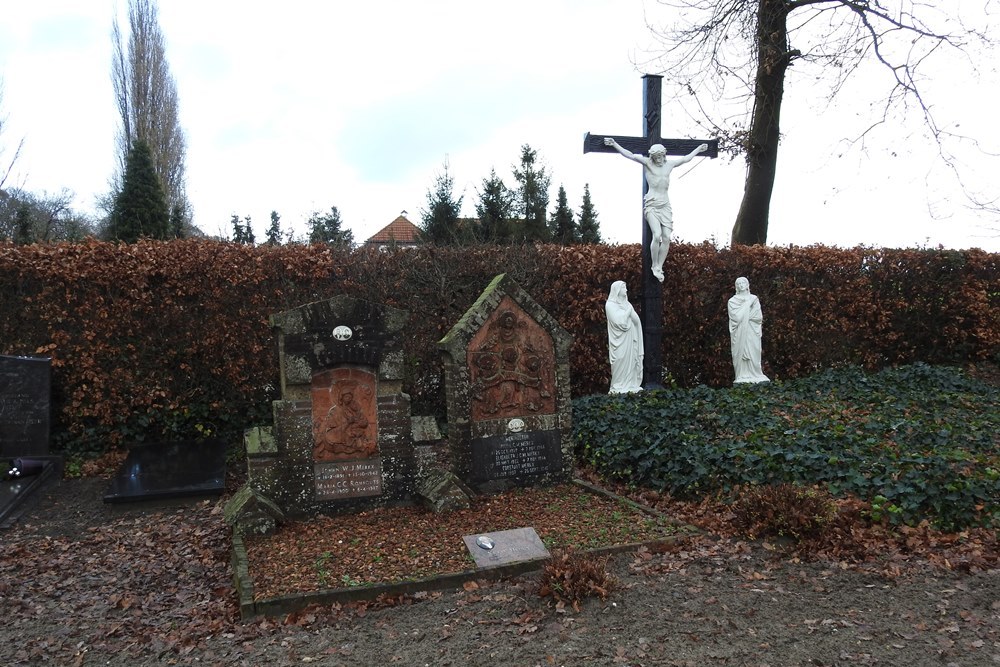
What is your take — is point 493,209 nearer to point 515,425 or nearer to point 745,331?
point 745,331

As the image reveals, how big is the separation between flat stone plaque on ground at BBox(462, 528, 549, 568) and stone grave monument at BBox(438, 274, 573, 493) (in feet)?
4.39

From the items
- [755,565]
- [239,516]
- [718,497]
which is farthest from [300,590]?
[718,497]

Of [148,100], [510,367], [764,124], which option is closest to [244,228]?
[148,100]

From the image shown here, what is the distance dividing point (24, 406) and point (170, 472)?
6.63ft

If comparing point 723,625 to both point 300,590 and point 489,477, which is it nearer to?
point 300,590

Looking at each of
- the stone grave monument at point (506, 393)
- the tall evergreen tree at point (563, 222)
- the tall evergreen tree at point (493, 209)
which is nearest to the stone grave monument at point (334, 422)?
the stone grave monument at point (506, 393)

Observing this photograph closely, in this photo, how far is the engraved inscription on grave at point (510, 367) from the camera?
6363 mm

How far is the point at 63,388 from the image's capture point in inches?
321

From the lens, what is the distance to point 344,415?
5.70 meters

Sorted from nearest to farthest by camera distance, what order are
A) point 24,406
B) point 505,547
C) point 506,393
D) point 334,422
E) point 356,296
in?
point 505,547 → point 334,422 → point 506,393 → point 24,406 → point 356,296

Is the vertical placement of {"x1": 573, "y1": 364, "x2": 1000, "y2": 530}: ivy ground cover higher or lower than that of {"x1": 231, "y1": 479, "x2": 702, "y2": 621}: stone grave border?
higher

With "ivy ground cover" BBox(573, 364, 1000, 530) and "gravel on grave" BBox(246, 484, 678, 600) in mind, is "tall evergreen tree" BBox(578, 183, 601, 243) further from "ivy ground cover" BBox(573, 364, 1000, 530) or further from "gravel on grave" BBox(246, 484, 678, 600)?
"gravel on grave" BBox(246, 484, 678, 600)

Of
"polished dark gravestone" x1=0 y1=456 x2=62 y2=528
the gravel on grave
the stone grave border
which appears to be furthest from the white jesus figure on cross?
"polished dark gravestone" x1=0 y1=456 x2=62 y2=528

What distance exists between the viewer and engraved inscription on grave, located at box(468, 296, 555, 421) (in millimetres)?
6363
